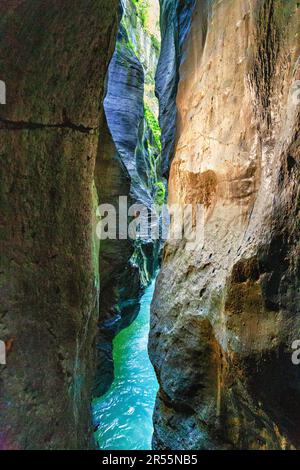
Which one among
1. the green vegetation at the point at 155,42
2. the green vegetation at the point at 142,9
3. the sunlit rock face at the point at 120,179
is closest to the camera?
the sunlit rock face at the point at 120,179

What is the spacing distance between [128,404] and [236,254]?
6416 mm

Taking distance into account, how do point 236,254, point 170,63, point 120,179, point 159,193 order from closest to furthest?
point 236,254
point 120,179
point 170,63
point 159,193

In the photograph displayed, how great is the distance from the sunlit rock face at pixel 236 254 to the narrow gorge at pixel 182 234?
19mm

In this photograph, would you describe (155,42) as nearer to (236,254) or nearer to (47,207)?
(236,254)

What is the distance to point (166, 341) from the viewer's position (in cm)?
475

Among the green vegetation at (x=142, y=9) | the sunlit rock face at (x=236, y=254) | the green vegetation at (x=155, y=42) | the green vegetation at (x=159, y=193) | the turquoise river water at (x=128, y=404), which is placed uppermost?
the green vegetation at (x=155, y=42)

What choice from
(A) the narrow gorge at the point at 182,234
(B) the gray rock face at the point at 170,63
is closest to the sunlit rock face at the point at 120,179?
(B) the gray rock face at the point at 170,63

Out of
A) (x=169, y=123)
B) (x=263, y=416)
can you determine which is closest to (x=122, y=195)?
(x=169, y=123)

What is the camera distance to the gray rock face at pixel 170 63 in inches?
276

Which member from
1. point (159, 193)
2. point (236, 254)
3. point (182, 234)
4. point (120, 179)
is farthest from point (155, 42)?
point (236, 254)

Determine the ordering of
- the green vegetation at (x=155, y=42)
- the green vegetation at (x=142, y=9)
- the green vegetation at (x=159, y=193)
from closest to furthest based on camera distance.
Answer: the green vegetation at (x=142, y=9) → the green vegetation at (x=155, y=42) → the green vegetation at (x=159, y=193)

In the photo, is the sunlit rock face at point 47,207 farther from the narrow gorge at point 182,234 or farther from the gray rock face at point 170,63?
the gray rock face at point 170,63

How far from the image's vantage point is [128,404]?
25.8 ft

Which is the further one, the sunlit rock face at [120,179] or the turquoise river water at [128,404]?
the sunlit rock face at [120,179]
